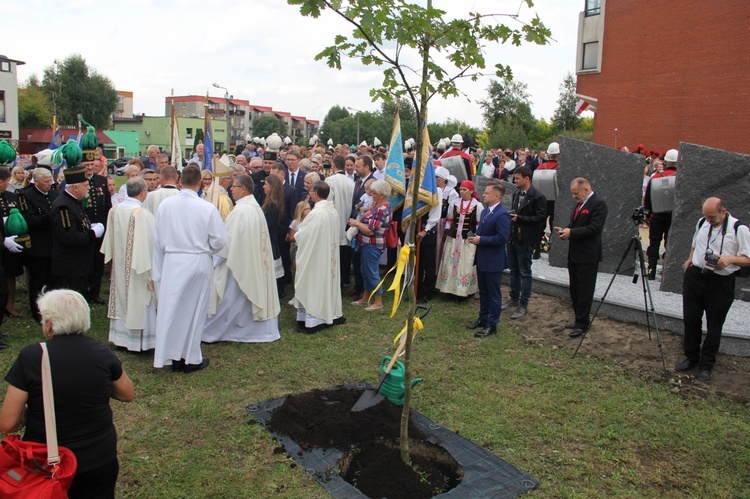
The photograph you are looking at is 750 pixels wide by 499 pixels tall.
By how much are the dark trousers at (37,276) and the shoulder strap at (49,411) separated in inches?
222

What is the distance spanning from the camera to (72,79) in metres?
64.1

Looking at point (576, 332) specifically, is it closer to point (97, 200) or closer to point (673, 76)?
point (97, 200)

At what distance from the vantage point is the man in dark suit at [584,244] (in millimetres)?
7238

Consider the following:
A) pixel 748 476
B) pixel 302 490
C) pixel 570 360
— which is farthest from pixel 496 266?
pixel 302 490

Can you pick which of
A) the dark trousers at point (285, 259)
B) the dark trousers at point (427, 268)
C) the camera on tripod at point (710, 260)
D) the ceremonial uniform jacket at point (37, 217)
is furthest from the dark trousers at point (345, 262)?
the camera on tripod at point (710, 260)

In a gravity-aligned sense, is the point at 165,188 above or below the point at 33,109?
below

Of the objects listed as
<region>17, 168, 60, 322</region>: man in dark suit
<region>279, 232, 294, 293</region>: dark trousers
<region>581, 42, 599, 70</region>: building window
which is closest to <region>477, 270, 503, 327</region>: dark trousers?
<region>279, 232, 294, 293</region>: dark trousers

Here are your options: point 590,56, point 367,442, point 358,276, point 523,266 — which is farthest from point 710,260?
point 590,56

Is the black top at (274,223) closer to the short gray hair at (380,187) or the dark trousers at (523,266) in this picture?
the short gray hair at (380,187)

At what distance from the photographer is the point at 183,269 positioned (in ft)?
20.3

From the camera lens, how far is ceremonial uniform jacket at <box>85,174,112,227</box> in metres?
8.60

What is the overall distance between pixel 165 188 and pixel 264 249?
1457 mm

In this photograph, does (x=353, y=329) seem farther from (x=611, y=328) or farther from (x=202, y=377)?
(x=611, y=328)

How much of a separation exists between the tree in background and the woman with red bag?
178 feet
